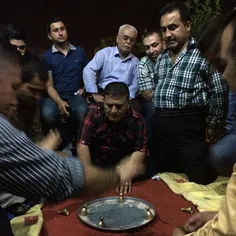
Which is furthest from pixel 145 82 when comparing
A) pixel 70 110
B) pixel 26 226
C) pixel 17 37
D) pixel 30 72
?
pixel 26 226

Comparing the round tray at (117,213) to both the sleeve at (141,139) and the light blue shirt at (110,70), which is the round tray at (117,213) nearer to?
the sleeve at (141,139)

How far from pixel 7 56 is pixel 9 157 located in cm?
28

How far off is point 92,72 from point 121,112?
99 centimetres

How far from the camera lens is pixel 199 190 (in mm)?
2664

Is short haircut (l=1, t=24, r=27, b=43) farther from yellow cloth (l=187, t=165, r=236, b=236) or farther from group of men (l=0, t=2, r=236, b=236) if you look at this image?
yellow cloth (l=187, t=165, r=236, b=236)

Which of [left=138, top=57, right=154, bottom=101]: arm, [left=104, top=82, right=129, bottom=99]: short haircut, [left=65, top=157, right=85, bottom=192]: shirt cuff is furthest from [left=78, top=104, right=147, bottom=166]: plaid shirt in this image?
[left=65, top=157, right=85, bottom=192]: shirt cuff

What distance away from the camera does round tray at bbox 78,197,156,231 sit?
210 cm

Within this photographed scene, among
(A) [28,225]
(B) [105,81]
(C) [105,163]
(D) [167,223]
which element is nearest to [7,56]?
(A) [28,225]

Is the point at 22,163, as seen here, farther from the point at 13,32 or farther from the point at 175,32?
the point at 13,32

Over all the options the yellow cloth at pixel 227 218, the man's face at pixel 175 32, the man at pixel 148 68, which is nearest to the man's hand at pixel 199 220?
the yellow cloth at pixel 227 218

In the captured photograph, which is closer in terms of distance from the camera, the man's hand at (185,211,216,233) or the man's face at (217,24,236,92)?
the man's face at (217,24,236,92)

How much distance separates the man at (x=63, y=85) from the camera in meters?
3.64

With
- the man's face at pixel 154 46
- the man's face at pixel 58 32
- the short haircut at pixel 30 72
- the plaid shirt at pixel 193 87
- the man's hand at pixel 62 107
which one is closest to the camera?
the short haircut at pixel 30 72

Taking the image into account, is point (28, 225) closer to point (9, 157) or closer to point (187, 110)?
point (9, 157)
